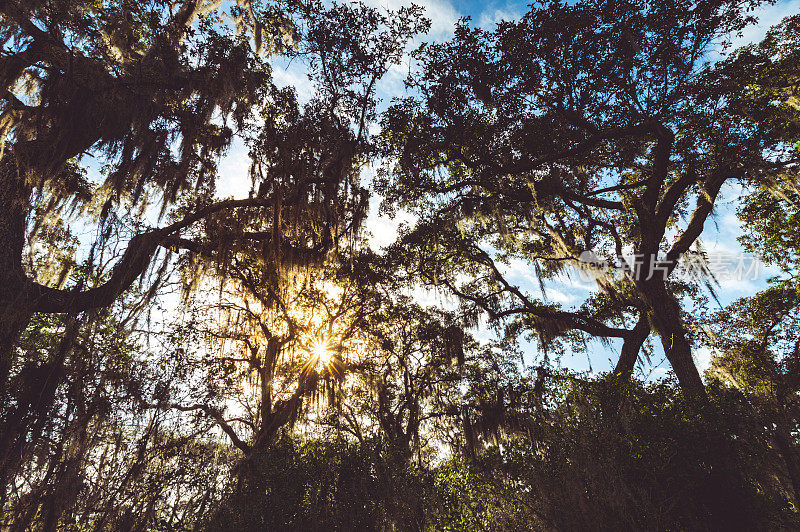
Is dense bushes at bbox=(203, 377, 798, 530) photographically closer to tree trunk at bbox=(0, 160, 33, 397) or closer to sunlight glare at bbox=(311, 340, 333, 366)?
sunlight glare at bbox=(311, 340, 333, 366)

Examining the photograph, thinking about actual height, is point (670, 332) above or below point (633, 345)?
below

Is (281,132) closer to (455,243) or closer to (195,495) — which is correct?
(455,243)

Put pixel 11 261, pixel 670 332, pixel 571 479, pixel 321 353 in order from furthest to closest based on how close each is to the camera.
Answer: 1. pixel 321 353
2. pixel 670 332
3. pixel 11 261
4. pixel 571 479

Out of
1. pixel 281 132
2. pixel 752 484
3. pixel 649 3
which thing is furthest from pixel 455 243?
pixel 752 484

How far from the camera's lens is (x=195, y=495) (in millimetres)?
7824

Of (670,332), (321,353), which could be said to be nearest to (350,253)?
(321,353)

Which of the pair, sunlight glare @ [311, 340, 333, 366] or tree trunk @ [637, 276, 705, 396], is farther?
sunlight glare @ [311, 340, 333, 366]

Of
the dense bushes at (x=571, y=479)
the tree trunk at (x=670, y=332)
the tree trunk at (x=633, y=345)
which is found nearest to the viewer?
the dense bushes at (x=571, y=479)

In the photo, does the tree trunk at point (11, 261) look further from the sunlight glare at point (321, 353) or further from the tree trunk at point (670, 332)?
the tree trunk at point (670, 332)

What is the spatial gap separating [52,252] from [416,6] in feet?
31.8

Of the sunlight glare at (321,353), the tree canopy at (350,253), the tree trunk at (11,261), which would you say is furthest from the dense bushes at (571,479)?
the tree trunk at (11,261)

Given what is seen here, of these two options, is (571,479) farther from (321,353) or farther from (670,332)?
(321,353)

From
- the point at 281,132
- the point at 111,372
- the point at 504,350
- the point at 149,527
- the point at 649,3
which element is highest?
the point at 649,3

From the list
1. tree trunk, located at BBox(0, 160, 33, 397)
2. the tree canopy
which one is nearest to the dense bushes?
the tree canopy
